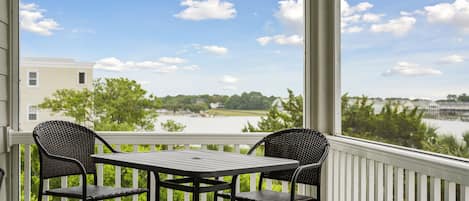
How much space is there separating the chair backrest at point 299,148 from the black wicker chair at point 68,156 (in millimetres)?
914

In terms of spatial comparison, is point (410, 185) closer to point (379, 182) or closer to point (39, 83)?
point (379, 182)

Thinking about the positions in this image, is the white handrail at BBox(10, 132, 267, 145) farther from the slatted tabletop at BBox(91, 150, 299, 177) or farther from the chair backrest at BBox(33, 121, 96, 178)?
the slatted tabletop at BBox(91, 150, 299, 177)

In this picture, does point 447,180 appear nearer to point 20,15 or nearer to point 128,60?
point 128,60

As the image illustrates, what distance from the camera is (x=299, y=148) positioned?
3.88 meters

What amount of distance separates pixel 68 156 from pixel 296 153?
1.56 m

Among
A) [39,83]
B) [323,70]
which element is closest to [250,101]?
[323,70]

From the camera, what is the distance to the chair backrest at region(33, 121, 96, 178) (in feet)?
12.4

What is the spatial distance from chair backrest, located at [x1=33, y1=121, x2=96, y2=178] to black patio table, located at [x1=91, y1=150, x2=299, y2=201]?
0.58m

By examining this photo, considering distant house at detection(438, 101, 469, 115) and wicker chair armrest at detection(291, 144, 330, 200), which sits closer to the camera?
distant house at detection(438, 101, 469, 115)

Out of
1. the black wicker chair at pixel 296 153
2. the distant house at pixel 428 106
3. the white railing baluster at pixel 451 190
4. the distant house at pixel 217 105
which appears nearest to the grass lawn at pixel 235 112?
the distant house at pixel 217 105

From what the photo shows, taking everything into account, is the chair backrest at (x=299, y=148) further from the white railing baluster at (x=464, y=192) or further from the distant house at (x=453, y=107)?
the white railing baluster at (x=464, y=192)

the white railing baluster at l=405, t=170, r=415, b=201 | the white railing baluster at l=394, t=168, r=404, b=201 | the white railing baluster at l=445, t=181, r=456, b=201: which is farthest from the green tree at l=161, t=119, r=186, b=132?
the white railing baluster at l=445, t=181, r=456, b=201

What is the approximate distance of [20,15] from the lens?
4.25 metres

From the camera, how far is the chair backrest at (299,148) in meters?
3.73
